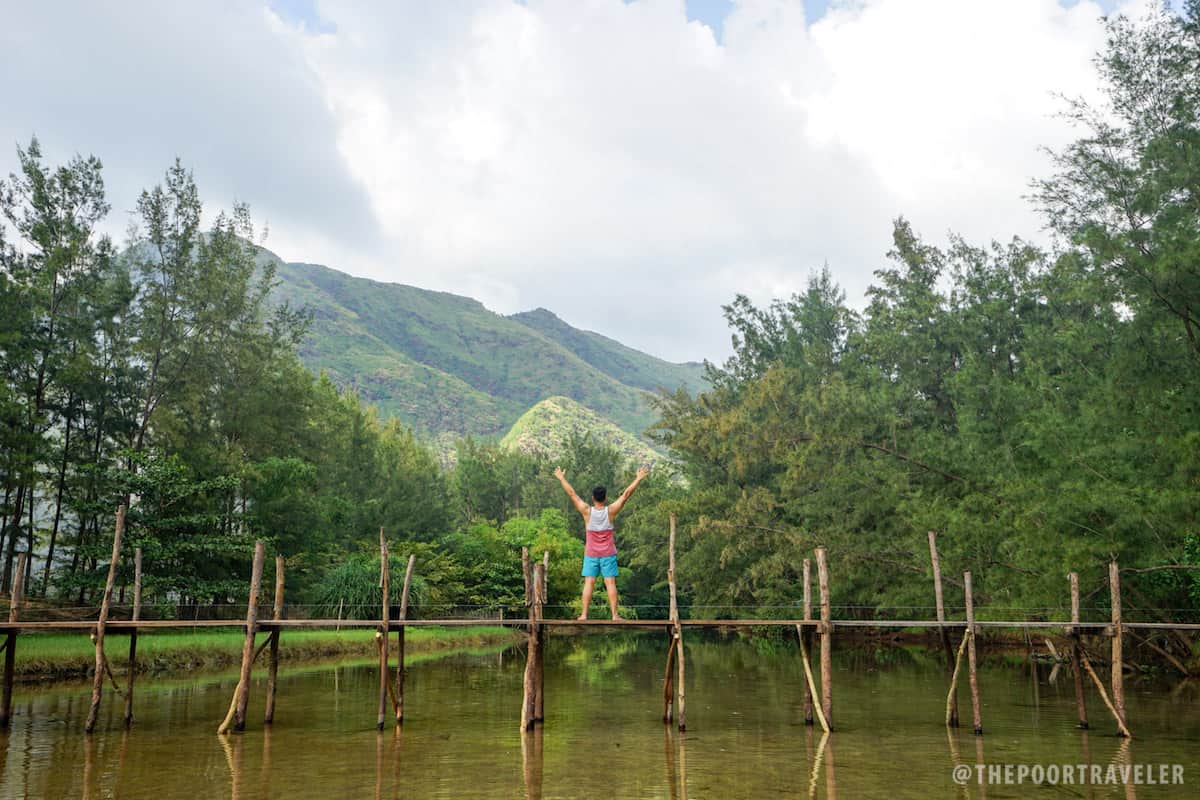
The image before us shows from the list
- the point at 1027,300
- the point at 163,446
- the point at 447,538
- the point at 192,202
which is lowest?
the point at 447,538

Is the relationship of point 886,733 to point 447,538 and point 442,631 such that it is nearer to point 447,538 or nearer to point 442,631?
point 442,631

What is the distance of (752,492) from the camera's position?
4134 centimetres

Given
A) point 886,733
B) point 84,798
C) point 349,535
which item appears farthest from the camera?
point 349,535

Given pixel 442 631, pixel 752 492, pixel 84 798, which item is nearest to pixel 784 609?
pixel 752 492

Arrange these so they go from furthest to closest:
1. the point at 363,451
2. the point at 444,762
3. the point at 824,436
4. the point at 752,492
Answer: the point at 363,451 → the point at 752,492 → the point at 824,436 → the point at 444,762

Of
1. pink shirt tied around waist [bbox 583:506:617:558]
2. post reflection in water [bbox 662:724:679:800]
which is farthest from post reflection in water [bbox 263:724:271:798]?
pink shirt tied around waist [bbox 583:506:617:558]

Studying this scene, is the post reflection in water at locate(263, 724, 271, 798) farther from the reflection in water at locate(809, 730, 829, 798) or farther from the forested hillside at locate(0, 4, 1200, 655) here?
the forested hillside at locate(0, 4, 1200, 655)

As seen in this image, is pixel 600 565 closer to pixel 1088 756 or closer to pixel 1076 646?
pixel 1088 756

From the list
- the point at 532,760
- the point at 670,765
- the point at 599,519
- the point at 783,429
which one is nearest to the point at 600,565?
the point at 599,519

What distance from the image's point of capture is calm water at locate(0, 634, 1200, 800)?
11.0 metres

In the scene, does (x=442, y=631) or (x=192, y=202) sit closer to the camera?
(x=192, y=202)

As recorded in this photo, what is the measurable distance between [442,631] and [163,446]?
13.1 m

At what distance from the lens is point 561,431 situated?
375ft

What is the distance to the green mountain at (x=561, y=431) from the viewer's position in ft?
359
